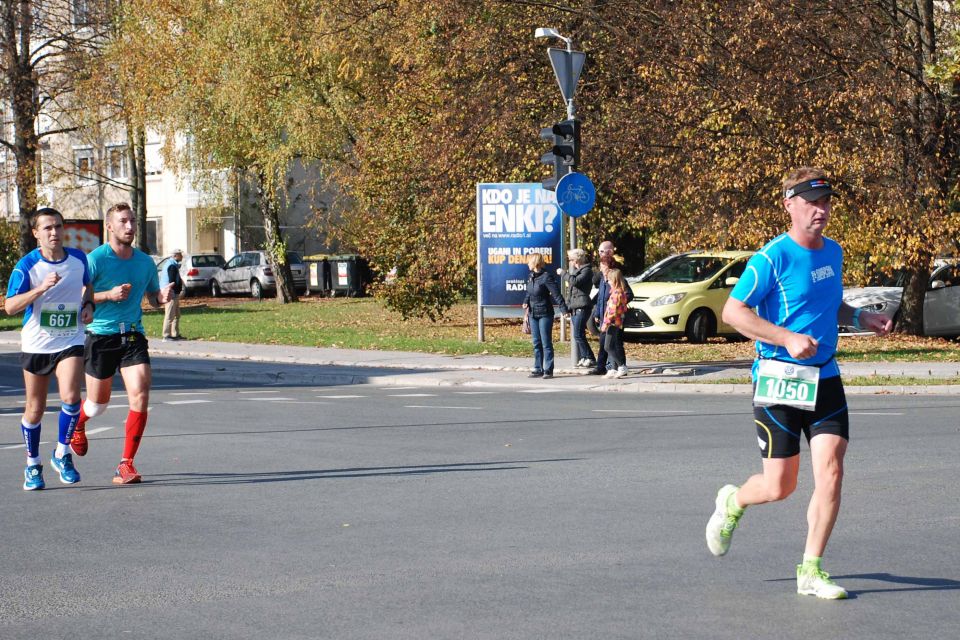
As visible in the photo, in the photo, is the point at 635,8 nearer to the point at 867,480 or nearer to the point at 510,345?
the point at 510,345

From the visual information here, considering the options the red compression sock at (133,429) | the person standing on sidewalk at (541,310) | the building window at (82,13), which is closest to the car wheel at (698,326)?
the person standing on sidewalk at (541,310)

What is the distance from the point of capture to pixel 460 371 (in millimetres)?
20406

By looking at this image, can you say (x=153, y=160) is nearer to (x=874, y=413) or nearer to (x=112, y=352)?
(x=874, y=413)

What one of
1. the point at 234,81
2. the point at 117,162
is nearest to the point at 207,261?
the point at 117,162

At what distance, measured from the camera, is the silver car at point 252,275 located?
48.8 m

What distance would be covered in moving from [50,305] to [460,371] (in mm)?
11288

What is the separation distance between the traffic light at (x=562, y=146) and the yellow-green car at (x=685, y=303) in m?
5.19

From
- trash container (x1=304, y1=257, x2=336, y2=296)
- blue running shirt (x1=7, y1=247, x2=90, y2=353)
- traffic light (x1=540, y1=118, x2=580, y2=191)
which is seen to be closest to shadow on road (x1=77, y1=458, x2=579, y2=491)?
blue running shirt (x1=7, y1=247, x2=90, y2=353)

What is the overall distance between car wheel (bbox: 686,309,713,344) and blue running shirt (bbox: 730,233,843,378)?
18.8 meters

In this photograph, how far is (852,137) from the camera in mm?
23531

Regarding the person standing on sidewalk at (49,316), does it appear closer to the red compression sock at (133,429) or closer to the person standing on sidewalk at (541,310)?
the red compression sock at (133,429)

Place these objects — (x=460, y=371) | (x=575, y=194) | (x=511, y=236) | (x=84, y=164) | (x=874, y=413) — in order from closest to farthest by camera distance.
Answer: (x=874, y=413) → (x=575, y=194) → (x=460, y=371) → (x=511, y=236) → (x=84, y=164)

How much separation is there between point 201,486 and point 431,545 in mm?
2824

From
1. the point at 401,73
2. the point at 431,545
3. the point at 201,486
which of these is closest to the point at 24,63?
the point at 401,73
